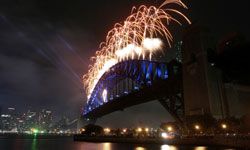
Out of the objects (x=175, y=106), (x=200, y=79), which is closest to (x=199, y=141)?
(x=200, y=79)

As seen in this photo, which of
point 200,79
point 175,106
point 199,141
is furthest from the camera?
point 175,106

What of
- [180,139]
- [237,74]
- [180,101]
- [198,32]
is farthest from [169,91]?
[237,74]

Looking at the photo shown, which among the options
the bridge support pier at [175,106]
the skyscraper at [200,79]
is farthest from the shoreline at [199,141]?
the bridge support pier at [175,106]

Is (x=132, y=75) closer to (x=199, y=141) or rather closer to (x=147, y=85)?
(x=147, y=85)

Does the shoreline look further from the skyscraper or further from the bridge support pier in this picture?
the bridge support pier

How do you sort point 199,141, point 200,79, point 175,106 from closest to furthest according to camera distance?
point 199,141, point 200,79, point 175,106

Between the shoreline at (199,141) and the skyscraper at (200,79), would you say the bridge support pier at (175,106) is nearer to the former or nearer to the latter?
the skyscraper at (200,79)

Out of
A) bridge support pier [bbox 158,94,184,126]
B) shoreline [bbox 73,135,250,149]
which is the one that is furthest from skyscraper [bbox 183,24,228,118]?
shoreline [bbox 73,135,250,149]

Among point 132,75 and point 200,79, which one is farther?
point 132,75

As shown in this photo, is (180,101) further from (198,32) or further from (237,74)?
(237,74)
